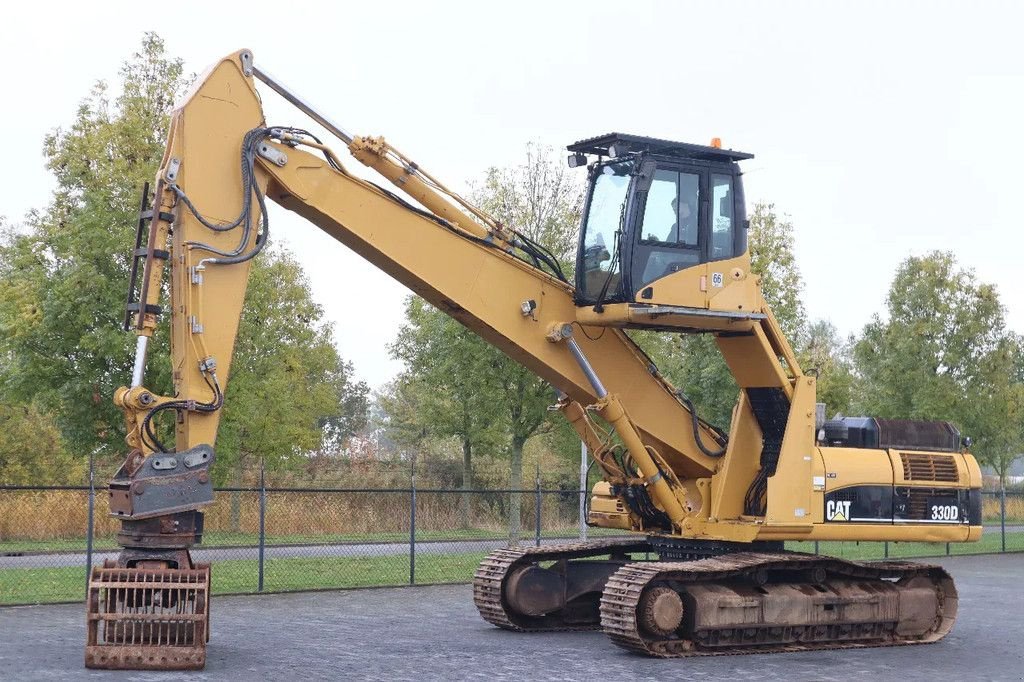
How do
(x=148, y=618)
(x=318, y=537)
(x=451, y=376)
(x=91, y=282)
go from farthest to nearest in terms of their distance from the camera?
(x=318, y=537) → (x=451, y=376) → (x=91, y=282) → (x=148, y=618)

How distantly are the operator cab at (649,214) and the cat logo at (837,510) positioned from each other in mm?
2972

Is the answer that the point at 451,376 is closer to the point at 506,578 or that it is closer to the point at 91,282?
the point at 91,282

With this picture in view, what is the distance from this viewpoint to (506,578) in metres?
15.8

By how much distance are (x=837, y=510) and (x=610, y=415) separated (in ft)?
9.15

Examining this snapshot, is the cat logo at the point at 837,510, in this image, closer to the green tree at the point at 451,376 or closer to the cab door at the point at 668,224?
the cab door at the point at 668,224

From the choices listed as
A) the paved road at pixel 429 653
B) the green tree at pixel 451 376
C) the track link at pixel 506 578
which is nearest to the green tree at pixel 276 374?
the green tree at pixel 451 376

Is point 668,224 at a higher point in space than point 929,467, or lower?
higher

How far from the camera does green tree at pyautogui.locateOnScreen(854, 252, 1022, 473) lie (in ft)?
126

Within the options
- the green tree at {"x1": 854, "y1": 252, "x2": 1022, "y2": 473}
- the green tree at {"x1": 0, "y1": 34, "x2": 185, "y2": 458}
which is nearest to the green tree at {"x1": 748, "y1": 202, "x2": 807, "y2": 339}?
the green tree at {"x1": 854, "y1": 252, "x2": 1022, "y2": 473}

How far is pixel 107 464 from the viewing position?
3167 cm

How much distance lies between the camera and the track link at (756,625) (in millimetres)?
13938

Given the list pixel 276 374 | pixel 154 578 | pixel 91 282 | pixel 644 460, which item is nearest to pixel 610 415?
pixel 644 460

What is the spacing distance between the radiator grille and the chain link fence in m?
7.11

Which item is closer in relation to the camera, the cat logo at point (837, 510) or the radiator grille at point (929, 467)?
the cat logo at point (837, 510)
